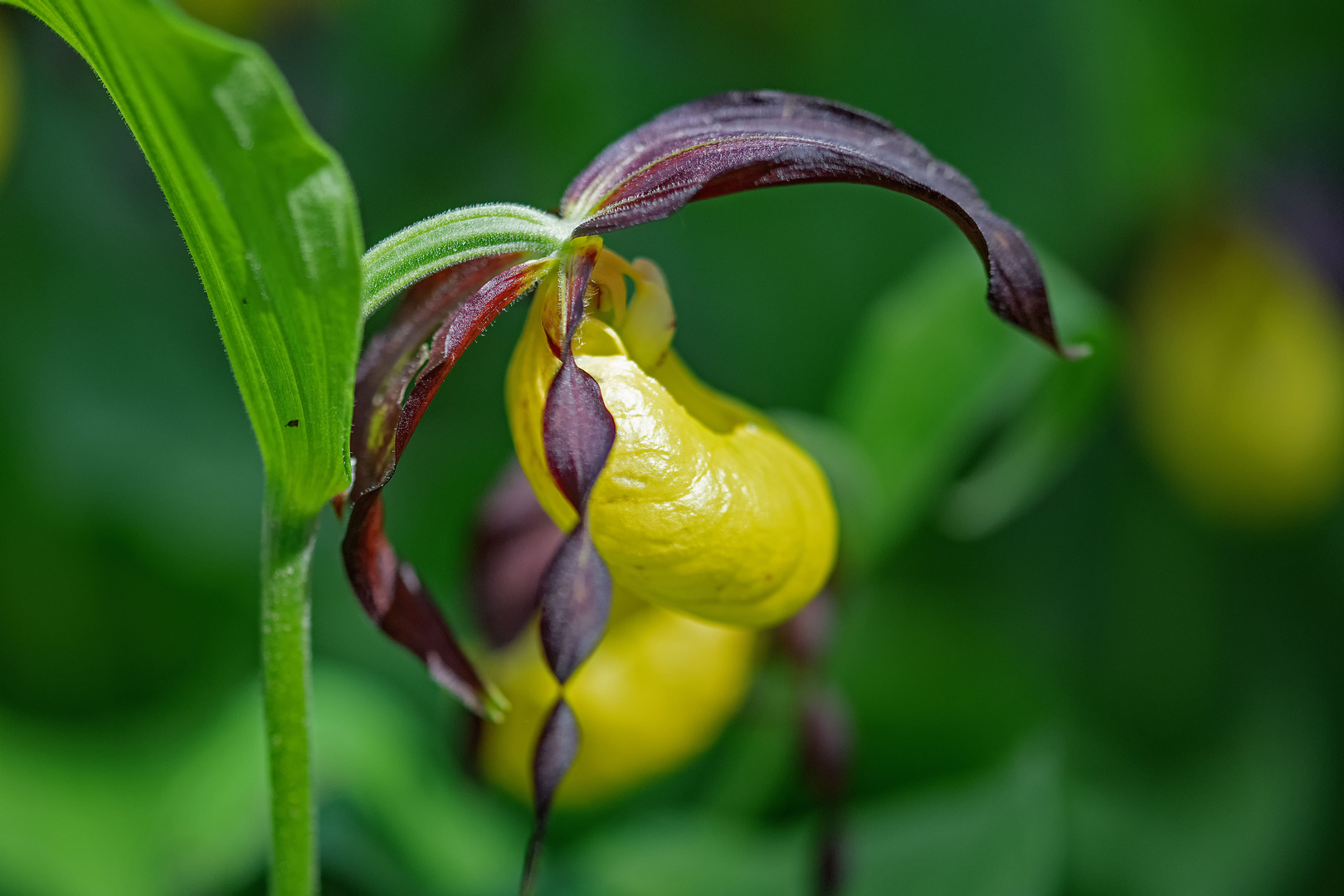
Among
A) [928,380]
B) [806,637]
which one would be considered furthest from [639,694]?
[928,380]

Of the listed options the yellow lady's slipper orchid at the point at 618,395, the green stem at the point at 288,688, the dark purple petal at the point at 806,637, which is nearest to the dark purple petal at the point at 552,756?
the yellow lady's slipper orchid at the point at 618,395

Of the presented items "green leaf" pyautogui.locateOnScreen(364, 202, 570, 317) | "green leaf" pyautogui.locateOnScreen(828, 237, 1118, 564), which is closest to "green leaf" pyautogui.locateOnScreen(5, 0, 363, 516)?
"green leaf" pyautogui.locateOnScreen(364, 202, 570, 317)

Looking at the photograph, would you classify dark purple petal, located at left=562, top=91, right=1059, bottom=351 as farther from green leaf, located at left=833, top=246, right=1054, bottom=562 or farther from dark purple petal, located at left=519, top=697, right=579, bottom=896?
green leaf, located at left=833, top=246, right=1054, bottom=562

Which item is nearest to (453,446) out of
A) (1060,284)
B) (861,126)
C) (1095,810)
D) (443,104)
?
(443,104)

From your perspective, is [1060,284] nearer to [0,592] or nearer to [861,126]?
[861,126]

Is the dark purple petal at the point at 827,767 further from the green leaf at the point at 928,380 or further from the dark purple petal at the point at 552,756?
the dark purple petal at the point at 552,756

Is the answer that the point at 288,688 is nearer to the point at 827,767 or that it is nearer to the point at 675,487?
the point at 675,487
